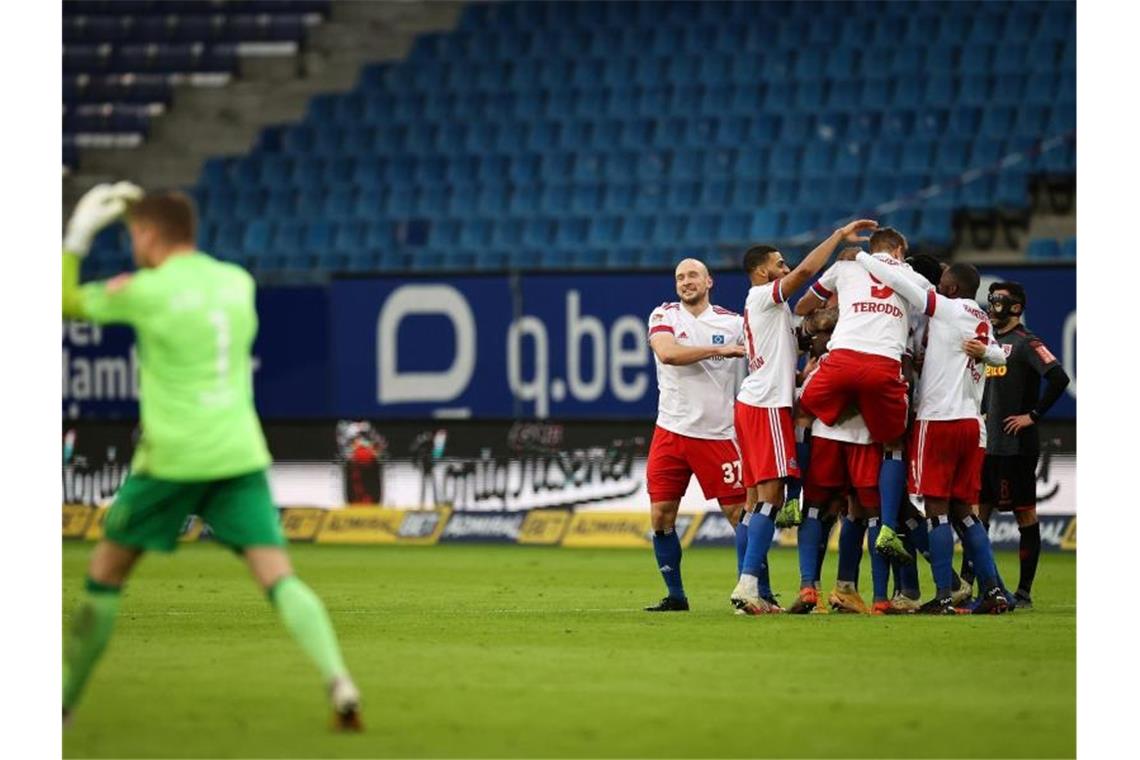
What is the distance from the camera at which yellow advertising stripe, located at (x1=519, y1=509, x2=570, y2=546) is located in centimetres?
1888

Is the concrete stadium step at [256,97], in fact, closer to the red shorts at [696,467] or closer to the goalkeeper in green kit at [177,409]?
the red shorts at [696,467]

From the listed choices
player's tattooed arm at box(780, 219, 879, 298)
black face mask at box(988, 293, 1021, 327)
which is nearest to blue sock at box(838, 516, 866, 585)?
player's tattooed arm at box(780, 219, 879, 298)

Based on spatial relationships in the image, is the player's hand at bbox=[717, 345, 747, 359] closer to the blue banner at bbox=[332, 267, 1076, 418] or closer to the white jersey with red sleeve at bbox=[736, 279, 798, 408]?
the white jersey with red sleeve at bbox=[736, 279, 798, 408]

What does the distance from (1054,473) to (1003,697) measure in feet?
30.9

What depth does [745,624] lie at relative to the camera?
11.2 metres

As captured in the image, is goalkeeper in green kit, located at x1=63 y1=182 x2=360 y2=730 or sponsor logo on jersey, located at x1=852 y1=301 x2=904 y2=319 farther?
sponsor logo on jersey, located at x1=852 y1=301 x2=904 y2=319

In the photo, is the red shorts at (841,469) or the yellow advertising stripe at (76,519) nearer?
the red shorts at (841,469)

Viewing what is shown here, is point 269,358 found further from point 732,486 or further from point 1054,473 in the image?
point 732,486

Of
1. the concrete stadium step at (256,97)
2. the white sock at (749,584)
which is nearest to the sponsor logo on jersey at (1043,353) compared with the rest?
the white sock at (749,584)

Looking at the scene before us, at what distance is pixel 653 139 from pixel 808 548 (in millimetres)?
13792

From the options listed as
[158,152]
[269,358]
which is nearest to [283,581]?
[269,358]

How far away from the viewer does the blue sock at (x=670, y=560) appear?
12.3 meters

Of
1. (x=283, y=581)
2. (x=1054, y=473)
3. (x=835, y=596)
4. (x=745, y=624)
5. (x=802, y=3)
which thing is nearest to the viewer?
(x=283, y=581)

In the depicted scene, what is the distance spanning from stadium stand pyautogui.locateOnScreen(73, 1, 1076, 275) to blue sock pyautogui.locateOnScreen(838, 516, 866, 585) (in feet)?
33.2
